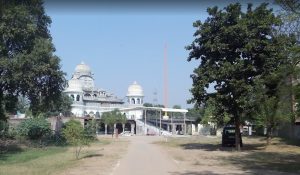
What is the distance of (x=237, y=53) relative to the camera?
32.7 m

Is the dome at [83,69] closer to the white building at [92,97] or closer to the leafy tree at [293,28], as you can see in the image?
the white building at [92,97]

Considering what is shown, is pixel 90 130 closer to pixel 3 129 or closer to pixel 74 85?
pixel 3 129

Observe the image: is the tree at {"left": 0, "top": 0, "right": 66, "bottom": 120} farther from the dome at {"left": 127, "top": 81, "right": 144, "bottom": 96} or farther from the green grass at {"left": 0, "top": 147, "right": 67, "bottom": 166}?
the dome at {"left": 127, "top": 81, "right": 144, "bottom": 96}

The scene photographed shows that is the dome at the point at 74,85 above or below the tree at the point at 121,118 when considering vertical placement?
above

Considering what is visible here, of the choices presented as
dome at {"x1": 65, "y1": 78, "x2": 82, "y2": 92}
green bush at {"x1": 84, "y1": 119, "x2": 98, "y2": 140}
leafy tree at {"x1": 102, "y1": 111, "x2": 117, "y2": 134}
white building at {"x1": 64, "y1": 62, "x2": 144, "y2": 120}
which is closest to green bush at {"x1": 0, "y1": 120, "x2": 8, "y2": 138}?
green bush at {"x1": 84, "y1": 119, "x2": 98, "y2": 140}

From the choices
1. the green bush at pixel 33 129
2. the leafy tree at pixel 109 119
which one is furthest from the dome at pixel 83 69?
the green bush at pixel 33 129

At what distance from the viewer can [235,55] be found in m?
32.9

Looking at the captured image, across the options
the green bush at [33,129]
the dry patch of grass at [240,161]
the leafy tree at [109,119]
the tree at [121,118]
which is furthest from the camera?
the tree at [121,118]

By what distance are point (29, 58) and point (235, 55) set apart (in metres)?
14.9

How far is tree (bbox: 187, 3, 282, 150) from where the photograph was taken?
3155 cm

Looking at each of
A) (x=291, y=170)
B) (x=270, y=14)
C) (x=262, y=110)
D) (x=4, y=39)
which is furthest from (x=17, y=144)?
(x=291, y=170)

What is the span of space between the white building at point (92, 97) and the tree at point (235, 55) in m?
66.4

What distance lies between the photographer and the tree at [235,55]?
31.5 m

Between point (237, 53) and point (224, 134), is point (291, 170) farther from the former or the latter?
point (224, 134)
